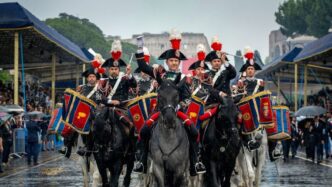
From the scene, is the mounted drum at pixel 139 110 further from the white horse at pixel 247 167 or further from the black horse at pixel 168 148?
the black horse at pixel 168 148

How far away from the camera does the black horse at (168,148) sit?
13.9 m

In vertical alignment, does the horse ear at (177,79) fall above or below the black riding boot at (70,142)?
above

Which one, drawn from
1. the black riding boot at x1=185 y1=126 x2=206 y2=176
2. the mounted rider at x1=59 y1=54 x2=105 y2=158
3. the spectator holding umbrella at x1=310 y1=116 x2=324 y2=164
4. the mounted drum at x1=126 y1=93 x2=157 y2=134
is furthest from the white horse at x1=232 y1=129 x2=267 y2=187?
the spectator holding umbrella at x1=310 y1=116 x2=324 y2=164

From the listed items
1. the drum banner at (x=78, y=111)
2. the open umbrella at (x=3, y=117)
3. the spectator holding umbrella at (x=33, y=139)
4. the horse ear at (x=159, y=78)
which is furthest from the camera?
Answer: the spectator holding umbrella at (x=33, y=139)

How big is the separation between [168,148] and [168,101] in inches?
33.0

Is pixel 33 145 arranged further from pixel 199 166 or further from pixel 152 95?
pixel 199 166

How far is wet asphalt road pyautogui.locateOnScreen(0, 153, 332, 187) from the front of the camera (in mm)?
22781

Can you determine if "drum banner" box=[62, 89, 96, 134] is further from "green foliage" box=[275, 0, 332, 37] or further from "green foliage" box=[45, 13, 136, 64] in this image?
"green foliage" box=[45, 13, 136, 64]

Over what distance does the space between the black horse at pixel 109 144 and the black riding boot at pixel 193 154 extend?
2069mm

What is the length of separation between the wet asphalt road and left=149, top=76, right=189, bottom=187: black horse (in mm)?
6100

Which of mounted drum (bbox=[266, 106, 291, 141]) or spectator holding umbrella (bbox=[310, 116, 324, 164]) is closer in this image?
mounted drum (bbox=[266, 106, 291, 141])

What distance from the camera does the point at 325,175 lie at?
86.0 ft

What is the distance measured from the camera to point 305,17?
10569cm

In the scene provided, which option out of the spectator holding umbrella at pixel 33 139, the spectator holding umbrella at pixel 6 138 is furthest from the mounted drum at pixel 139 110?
the spectator holding umbrella at pixel 33 139
